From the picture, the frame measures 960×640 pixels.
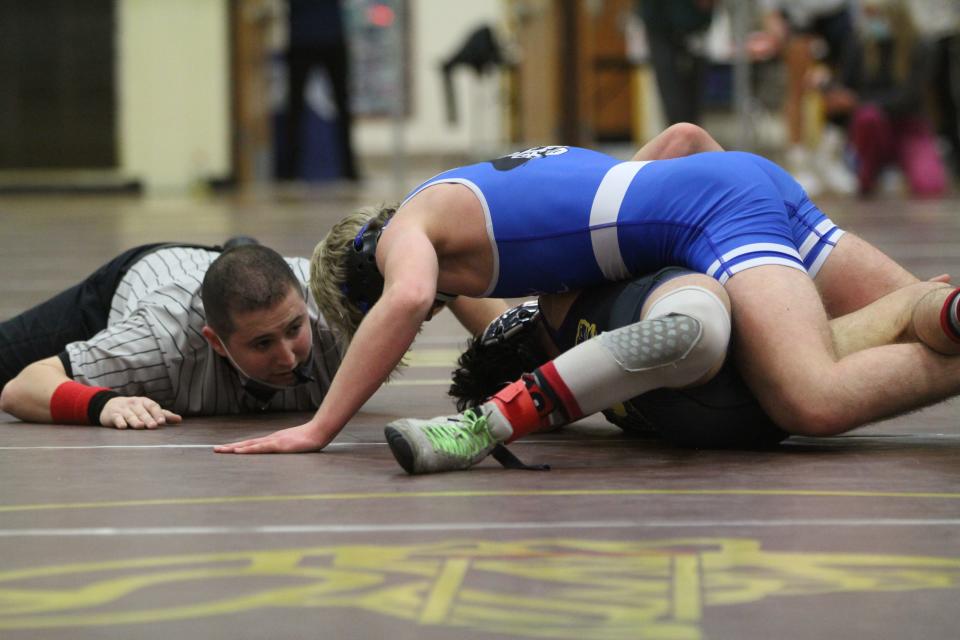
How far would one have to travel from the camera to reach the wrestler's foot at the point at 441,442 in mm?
2994

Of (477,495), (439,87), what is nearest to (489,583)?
(477,495)

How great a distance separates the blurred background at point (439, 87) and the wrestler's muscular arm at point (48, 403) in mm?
7663

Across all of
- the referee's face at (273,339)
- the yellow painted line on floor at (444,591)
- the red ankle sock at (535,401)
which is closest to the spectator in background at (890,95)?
the referee's face at (273,339)

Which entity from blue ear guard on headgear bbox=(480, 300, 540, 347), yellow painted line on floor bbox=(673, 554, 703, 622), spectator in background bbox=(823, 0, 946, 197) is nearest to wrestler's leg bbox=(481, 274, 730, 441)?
blue ear guard on headgear bbox=(480, 300, 540, 347)

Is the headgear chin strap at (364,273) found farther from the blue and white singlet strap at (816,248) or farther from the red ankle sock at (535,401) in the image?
the blue and white singlet strap at (816,248)

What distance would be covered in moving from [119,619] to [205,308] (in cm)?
158

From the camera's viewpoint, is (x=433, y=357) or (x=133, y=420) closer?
(x=133, y=420)

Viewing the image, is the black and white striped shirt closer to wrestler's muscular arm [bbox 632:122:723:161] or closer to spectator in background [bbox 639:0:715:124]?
wrestler's muscular arm [bbox 632:122:723:161]

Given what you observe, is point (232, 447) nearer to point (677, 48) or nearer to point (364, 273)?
point (364, 273)

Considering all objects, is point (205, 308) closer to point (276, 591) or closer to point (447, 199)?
point (447, 199)

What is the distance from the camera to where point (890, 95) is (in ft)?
39.8

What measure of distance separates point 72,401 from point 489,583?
177 centimetres

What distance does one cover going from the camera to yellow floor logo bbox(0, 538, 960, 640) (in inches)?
81.7

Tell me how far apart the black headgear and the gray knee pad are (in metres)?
0.60
